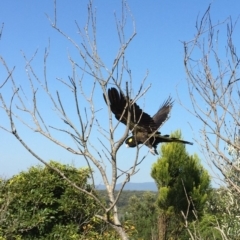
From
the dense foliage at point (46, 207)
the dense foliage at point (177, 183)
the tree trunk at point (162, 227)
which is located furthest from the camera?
the dense foliage at point (177, 183)

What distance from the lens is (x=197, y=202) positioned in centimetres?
1126

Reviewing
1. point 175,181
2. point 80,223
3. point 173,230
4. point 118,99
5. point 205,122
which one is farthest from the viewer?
point 175,181

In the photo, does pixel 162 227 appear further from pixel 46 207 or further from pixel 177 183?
pixel 46 207

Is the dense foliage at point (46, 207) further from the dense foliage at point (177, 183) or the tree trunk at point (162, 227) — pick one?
the dense foliage at point (177, 183)

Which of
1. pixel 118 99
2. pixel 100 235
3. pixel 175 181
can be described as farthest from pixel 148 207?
pixel 118 99

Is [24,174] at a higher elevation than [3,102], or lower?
higher

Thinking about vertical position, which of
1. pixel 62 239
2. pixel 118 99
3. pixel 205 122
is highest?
pixel 118 99

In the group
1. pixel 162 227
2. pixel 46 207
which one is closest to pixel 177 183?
pixel 162 227

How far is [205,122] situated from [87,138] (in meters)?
0.85

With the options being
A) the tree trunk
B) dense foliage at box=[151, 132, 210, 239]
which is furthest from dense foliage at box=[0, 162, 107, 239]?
dense foliage at box=[151, 132, 210, 239]

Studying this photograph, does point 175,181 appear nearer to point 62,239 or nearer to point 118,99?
point 62,239

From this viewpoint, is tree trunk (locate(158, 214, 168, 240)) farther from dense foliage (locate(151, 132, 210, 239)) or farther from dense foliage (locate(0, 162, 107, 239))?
dense foliage (locate(0, 162, 107, 239))

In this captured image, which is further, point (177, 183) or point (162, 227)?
point (177, 183)

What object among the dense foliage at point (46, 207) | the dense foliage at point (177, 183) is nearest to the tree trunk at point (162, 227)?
the dense foliage at point (177, 183)
